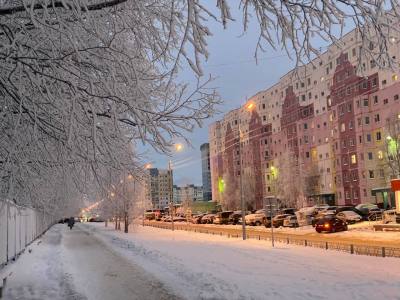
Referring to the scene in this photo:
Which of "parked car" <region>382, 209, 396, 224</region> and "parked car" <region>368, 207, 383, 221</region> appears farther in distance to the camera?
"parked car" <region>368, 207, 383, 221</region>

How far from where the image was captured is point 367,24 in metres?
4.93

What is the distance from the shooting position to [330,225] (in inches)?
1474

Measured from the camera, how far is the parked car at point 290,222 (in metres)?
49.2

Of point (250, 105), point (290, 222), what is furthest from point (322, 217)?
point (250, 105)

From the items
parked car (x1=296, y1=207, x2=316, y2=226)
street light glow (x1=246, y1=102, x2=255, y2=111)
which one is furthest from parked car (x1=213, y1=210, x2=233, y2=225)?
street light glow (x1=246, y1=102, x2=255, y2=111)

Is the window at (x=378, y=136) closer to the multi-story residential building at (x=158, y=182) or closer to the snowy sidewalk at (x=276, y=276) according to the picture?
the multi-story residential building at (x=158, y=182)

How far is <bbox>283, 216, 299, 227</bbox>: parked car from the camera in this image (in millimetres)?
49219

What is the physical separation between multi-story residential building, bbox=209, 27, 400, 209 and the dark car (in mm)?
18570

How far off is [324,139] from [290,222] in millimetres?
36759

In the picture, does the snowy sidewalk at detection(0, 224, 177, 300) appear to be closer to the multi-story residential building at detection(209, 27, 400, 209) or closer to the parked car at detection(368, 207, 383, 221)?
the parked car at detection(368, 207, 383, 221)

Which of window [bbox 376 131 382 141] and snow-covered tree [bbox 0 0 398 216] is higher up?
window [bbox 376 131 382 141]

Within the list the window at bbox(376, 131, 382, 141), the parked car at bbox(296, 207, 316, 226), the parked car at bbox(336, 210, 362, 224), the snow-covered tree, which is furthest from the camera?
the window at bbox(376, 131, 382, 141)

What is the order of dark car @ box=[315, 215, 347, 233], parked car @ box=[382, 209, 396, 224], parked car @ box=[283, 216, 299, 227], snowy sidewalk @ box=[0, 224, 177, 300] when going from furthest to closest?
parked car @ box=[283, 216, 299, 227]
parked car @ box=[382, 209, 396, 224]
dark car @ box=[315, 215, 347, 233]
snowy sidewalk @ box=[0, 224, 177, 300]

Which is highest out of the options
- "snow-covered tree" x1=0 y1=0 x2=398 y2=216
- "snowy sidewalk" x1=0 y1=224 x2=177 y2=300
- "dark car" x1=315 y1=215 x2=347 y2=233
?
"snow-covered tree" x1=0 y1=0 x2=398 y2=216
